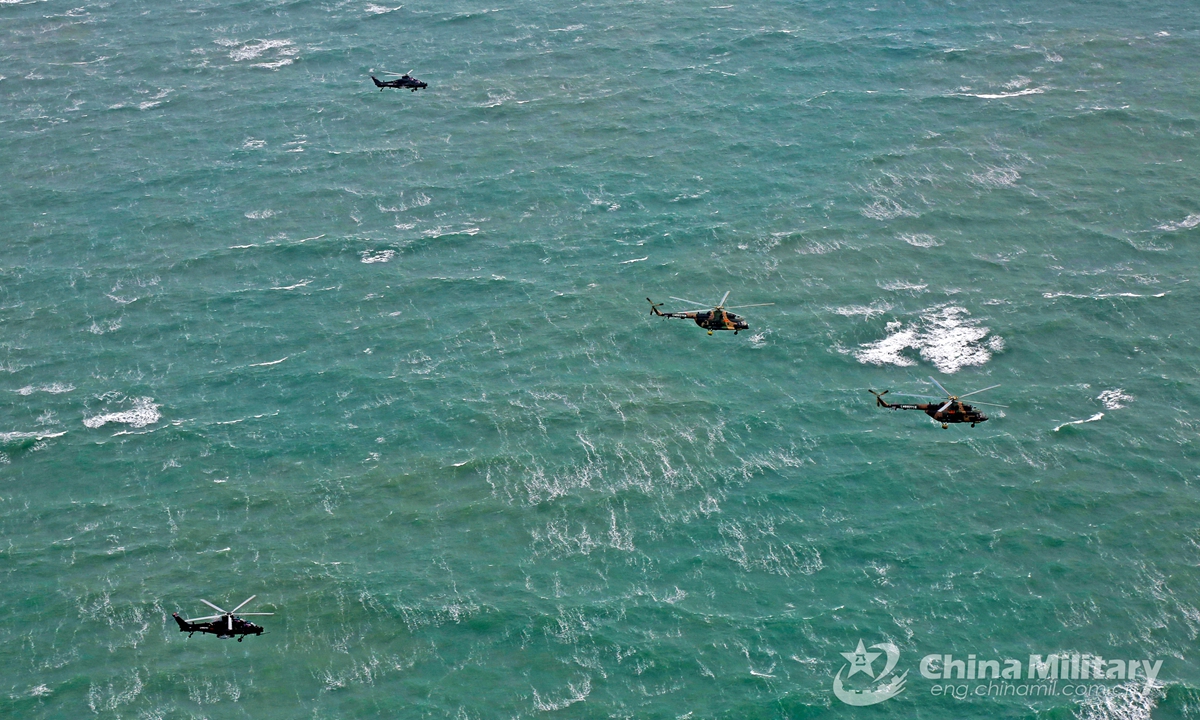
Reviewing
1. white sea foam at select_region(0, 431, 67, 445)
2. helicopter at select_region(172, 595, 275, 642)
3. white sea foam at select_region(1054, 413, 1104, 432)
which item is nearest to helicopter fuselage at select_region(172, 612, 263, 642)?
helicopter at select_region(172, 595, 275, 642)

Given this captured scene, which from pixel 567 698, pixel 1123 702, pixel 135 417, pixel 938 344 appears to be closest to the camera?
pixel 1123 702

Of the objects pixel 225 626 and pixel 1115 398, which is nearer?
pixel 225 626

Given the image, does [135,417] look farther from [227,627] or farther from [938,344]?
[938,344]

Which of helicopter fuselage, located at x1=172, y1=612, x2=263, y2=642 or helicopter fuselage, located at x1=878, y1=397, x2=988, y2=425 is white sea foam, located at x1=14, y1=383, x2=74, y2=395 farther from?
helicopter fuselage, located at x1=878, y1=397, x2=988, y2=425

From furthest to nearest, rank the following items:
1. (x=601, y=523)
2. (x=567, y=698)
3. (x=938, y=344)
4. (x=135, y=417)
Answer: (x=938, y=344), (x=135, y=417), (x=601, y=523), (x=567, y=698)

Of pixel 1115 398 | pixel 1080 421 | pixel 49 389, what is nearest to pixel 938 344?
pixel 1080 421

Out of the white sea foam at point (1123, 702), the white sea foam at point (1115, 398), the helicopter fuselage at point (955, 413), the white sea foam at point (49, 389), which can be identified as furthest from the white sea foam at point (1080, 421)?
the white sea foam at point (49, 389)

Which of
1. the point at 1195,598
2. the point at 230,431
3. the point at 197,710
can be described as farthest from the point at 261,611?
the point at 1195,598

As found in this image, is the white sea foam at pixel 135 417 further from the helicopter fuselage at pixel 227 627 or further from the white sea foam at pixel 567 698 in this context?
the white sea foam at pixel 567 698
